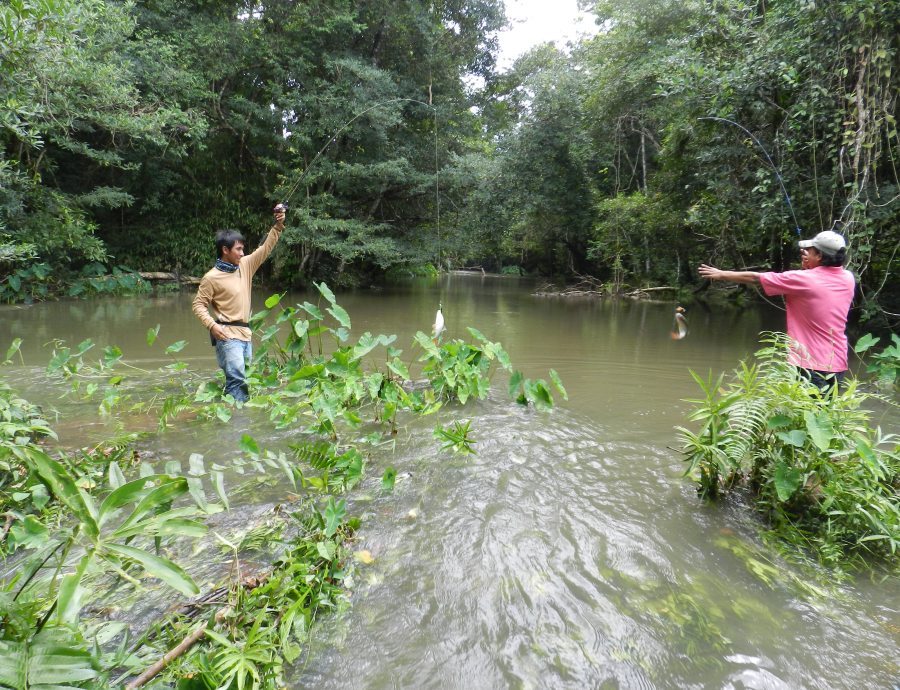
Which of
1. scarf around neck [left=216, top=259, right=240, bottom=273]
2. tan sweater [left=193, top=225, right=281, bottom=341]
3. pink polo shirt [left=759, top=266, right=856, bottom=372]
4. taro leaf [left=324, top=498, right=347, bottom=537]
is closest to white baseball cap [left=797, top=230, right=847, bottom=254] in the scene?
pink polo shirt [left=759, top=266, right=856, bottom=372]

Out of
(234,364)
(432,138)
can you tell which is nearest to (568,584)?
(234,364)

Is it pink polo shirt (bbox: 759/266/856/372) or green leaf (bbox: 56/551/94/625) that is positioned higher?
pink polo shirt (bbox: 759/266/856/372)

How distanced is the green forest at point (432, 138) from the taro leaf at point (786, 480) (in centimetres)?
560

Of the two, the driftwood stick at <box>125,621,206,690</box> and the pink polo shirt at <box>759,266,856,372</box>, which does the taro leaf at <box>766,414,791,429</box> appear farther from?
the driftwood stick at <box>125,621,206,690</box>

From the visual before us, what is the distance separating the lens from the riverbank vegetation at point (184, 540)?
1250 mm

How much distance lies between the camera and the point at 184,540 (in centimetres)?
255

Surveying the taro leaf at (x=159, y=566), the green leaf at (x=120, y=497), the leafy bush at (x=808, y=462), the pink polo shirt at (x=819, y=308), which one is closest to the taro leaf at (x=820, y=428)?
the leafy bush at (x=808, y=462)

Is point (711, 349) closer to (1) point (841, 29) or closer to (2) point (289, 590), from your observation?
(1) point (841, 29)

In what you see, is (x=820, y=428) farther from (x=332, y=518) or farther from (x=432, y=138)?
(x=432, y=138)

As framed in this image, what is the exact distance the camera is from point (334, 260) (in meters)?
19.5

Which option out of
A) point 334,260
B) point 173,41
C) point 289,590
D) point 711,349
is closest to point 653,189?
point 711,349

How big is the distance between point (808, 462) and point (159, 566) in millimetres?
2897

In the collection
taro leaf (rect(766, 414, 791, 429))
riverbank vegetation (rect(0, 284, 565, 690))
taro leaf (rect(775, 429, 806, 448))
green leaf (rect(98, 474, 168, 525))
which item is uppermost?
green leaf (rect(98, 474, 168, 525))

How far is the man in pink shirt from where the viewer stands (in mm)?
3521
